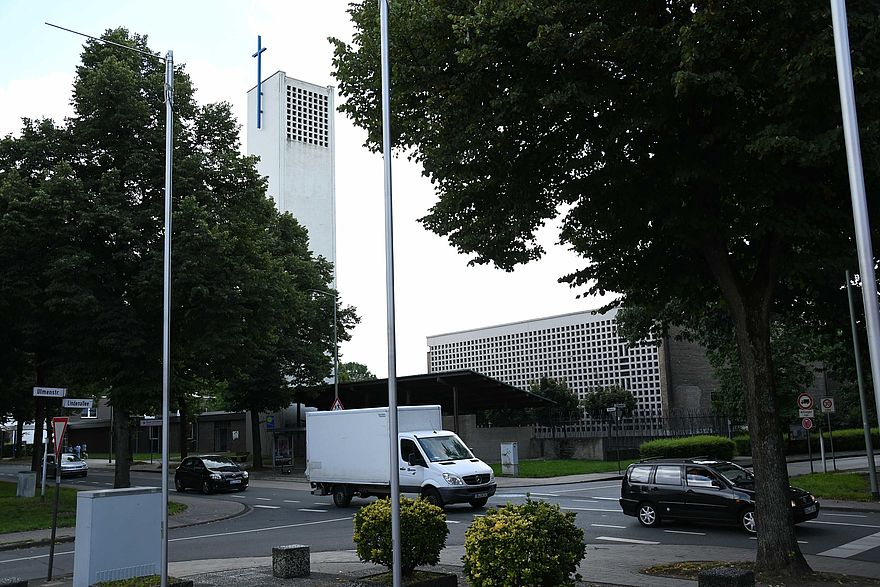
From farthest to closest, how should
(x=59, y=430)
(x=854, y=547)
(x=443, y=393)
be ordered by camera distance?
(x=443, y=393) → (x=854, y=547) → (x=59, y=430)

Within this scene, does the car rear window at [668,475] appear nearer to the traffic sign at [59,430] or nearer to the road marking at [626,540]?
the road marking at [626,540]

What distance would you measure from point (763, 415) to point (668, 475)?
6.18 m

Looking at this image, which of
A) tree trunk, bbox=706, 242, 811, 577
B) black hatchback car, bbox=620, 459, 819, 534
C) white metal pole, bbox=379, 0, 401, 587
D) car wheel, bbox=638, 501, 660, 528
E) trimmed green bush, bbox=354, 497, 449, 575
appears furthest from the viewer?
car wheel, bbox=638, 501, 660, 528

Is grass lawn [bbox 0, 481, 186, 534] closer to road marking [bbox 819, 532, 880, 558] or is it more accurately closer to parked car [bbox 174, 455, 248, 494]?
parked car [bbox 174, 455, 248, 494]

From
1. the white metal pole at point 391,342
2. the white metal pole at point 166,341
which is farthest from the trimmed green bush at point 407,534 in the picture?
the white metal pole at point 166,341

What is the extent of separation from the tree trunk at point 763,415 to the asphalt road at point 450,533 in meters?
2.77

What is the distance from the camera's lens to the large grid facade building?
62844mm

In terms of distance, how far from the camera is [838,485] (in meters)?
26.3

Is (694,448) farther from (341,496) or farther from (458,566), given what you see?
(458,566)

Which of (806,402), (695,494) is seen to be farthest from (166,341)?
(806,402)

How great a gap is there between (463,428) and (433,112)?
114ft

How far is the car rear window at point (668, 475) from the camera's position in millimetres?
17828

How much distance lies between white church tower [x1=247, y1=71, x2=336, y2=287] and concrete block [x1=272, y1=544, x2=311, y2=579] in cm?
4844

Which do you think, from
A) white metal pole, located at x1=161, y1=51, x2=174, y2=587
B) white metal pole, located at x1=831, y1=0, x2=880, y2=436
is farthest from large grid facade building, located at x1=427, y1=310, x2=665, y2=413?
white metal pole, located at x1=831, y1=0, x2=880, y2=436
